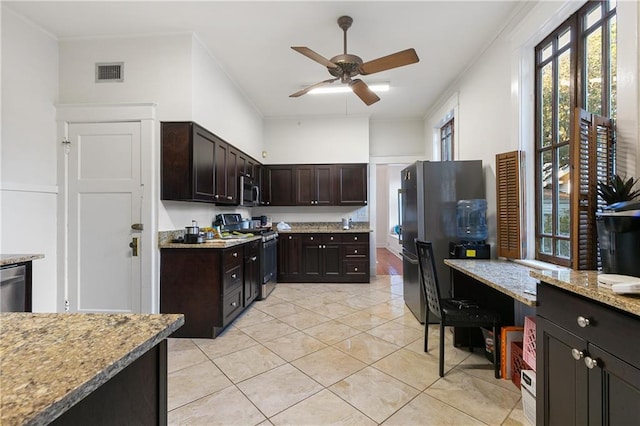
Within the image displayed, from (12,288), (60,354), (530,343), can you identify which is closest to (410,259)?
(530,343)

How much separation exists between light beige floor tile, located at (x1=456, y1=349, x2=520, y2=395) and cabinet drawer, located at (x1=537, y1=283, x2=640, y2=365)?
1002 mm

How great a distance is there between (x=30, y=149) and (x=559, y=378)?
4228 mm

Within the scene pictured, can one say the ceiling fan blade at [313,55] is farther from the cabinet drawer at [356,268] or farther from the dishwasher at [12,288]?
the cabinet drawer at [356,268]

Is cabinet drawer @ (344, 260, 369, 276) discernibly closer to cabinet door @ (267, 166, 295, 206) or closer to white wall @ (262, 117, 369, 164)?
cabinet door @ (267, 166, 295, 206)

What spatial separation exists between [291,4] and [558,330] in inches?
117

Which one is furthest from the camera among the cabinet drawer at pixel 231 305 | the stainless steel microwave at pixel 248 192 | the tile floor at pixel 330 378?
the stainless steel microwave at pixel 248 192

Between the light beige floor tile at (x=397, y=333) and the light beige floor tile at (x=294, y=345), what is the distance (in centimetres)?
62

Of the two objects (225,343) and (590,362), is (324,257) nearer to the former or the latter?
(225,343)

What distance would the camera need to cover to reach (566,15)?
6.97 ft

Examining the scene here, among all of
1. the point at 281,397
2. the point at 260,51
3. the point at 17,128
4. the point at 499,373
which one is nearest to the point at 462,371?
the point at 499,373

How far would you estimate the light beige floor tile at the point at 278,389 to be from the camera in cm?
185

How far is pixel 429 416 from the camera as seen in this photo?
1.73 meters

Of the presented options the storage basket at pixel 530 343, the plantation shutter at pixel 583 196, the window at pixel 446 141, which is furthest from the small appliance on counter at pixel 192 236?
the window at pixel 446 141

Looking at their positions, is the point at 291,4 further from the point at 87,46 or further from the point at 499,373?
the point at 499,373
